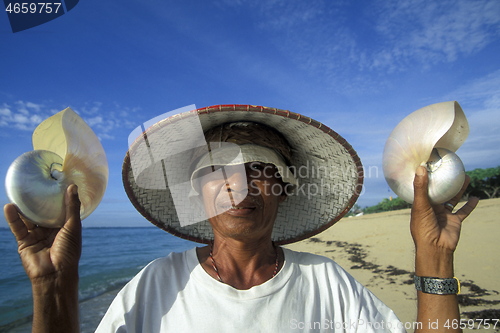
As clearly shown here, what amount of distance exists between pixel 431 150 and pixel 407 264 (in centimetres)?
661

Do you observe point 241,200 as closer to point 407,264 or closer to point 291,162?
point 291,162

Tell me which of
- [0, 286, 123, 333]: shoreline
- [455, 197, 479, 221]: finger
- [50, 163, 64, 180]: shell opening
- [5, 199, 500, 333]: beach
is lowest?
[0, 286, 123, 333]: shoreline

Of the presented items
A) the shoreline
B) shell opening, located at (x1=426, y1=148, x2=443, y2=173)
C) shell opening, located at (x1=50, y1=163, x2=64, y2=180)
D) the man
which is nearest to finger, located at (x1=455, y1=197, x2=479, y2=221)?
the man

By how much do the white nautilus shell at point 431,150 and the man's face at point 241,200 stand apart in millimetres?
575

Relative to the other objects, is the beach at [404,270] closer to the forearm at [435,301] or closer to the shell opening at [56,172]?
the forearm at [435,301]

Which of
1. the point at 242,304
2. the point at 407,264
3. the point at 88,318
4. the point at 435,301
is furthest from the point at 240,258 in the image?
the point at 407,264

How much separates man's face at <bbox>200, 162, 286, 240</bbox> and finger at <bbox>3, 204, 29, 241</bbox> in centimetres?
72

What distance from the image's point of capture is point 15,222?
1.15 metres

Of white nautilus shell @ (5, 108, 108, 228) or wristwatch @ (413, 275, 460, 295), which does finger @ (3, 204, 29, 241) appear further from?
wristwatch @ (413, 275, 460, 295)

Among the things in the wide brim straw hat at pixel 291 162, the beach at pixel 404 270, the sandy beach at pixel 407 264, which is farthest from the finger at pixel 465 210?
the beach at pixel 404 270

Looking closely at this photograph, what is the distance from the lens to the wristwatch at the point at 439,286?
1.34m

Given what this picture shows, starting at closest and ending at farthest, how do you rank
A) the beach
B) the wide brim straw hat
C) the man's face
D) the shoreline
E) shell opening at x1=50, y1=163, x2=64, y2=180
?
shell opening at x1=50, y1=163, x2=64, y2=180 → the man's face → the wide brim straw hat → the beach → the shoreline

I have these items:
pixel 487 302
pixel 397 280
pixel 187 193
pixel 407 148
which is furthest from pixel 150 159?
pixel 397 280

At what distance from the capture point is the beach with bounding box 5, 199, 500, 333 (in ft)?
14.6
